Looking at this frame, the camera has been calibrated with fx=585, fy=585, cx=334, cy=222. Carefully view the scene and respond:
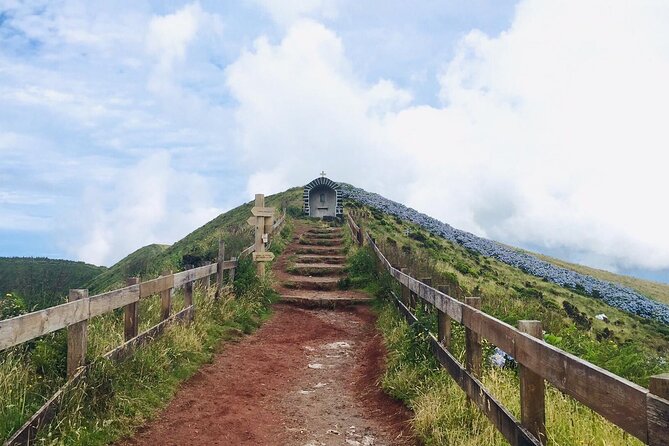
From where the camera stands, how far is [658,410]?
262cm

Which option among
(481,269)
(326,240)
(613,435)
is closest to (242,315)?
(613,435)

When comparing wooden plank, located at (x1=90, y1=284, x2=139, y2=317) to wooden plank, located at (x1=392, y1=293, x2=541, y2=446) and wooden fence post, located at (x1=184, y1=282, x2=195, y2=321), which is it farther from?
wooden plank, located at (x1=392, y1=293, x2=541, y2=446)

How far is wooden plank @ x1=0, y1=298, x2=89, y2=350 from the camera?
473 cm

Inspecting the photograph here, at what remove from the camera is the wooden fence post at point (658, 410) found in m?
2.58

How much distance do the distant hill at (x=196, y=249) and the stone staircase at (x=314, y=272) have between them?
1.73 m

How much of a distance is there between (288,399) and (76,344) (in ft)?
10.0

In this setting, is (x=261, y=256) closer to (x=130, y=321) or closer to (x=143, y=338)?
(x=143, y=338)

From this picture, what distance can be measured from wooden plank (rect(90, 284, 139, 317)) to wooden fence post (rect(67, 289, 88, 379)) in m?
0.20

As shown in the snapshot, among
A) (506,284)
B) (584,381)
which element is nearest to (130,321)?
(584,381)

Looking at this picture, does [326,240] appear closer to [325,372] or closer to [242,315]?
[242,315]

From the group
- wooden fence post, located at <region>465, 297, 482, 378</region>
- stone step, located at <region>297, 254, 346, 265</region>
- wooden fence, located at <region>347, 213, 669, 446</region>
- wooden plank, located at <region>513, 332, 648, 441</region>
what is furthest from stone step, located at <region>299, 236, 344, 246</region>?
wooden plank, located at <region>513, 332, 648, 441</region>

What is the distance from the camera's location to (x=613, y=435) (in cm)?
423

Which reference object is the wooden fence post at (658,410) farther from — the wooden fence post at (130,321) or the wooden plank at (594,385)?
the wooden fence post at (130,321)

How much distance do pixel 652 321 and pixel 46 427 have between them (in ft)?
118
